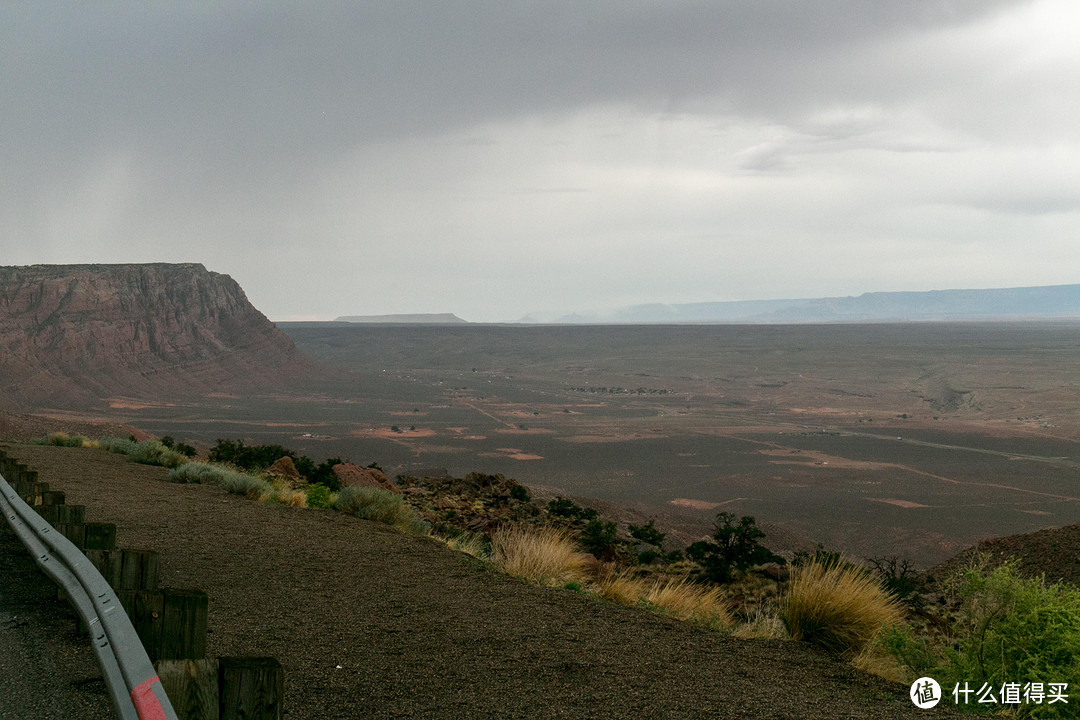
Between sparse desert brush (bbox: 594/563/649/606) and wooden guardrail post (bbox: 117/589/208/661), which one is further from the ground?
wooden guardrail post (bbox: 117/589/208/661)

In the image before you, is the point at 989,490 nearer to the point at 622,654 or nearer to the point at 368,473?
the point at 368,473

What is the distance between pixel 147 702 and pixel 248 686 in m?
0.33

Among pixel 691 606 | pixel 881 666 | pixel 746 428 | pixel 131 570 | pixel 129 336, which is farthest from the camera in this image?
pixel 129 336

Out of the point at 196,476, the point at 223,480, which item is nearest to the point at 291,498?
the point at 223,480

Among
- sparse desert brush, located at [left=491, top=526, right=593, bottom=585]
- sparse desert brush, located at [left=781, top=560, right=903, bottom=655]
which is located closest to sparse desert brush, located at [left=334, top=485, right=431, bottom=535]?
sparse desert brush, located at [left=491, top=526, right=593, bottom=585]

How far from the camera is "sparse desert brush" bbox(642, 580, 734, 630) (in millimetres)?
7711

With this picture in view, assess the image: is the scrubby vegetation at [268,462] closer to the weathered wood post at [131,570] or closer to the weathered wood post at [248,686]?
the weathered wood post at [131,570]

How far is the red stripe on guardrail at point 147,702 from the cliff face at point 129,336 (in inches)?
3198

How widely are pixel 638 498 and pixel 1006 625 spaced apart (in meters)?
32.1

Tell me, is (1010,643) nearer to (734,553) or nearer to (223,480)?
(734,553)

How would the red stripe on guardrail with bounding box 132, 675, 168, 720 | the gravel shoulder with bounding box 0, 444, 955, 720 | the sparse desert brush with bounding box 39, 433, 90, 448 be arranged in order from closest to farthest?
the red stripe on guardrail with bounding box 132, 675, 168, 720 < the gravel shoulder with bounding box 0, 444, 955, 720 < the sparse desert brush with bounding box 39, 433, 90, 448

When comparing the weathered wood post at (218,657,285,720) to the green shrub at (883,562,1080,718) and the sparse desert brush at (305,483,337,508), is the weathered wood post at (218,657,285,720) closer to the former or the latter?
the green shrub at (883,562,1080,718)

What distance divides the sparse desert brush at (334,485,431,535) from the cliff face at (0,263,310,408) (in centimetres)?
7148

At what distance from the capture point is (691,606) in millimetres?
8273
